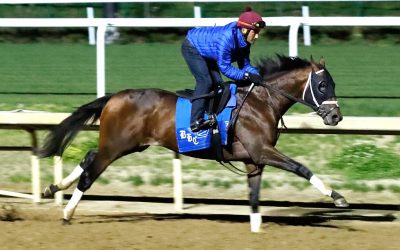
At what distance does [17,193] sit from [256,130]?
2748 millimetres

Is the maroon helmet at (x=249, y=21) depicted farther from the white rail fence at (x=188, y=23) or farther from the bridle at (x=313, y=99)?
the white rail fence at (x=188, y=23)

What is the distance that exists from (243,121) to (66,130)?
5.49 ft

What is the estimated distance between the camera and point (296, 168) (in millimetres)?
8258

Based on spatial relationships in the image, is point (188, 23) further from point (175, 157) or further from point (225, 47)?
point (225, 47)

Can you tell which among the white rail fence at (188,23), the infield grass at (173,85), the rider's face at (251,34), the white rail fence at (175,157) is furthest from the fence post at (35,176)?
the rider's face at (251,34)

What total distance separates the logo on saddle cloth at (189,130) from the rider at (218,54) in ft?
0.23

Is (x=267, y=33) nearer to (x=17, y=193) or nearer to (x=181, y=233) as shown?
(x=17, y=193)

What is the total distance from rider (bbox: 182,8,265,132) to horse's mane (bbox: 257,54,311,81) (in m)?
0.16

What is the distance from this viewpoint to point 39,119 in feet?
31.5

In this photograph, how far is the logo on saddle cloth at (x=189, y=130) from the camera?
27.9ft

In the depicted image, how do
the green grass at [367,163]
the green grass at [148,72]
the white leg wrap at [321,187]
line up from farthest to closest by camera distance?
the green grass at [148,72], the green grass at [367,163], the white leg wrap at [321,187]

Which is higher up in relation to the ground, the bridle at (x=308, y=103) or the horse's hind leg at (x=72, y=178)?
the bridle at (x=308, y=103)

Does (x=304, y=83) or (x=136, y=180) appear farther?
(x=136, y=180)

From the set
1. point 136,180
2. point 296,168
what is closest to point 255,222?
point 296,168
